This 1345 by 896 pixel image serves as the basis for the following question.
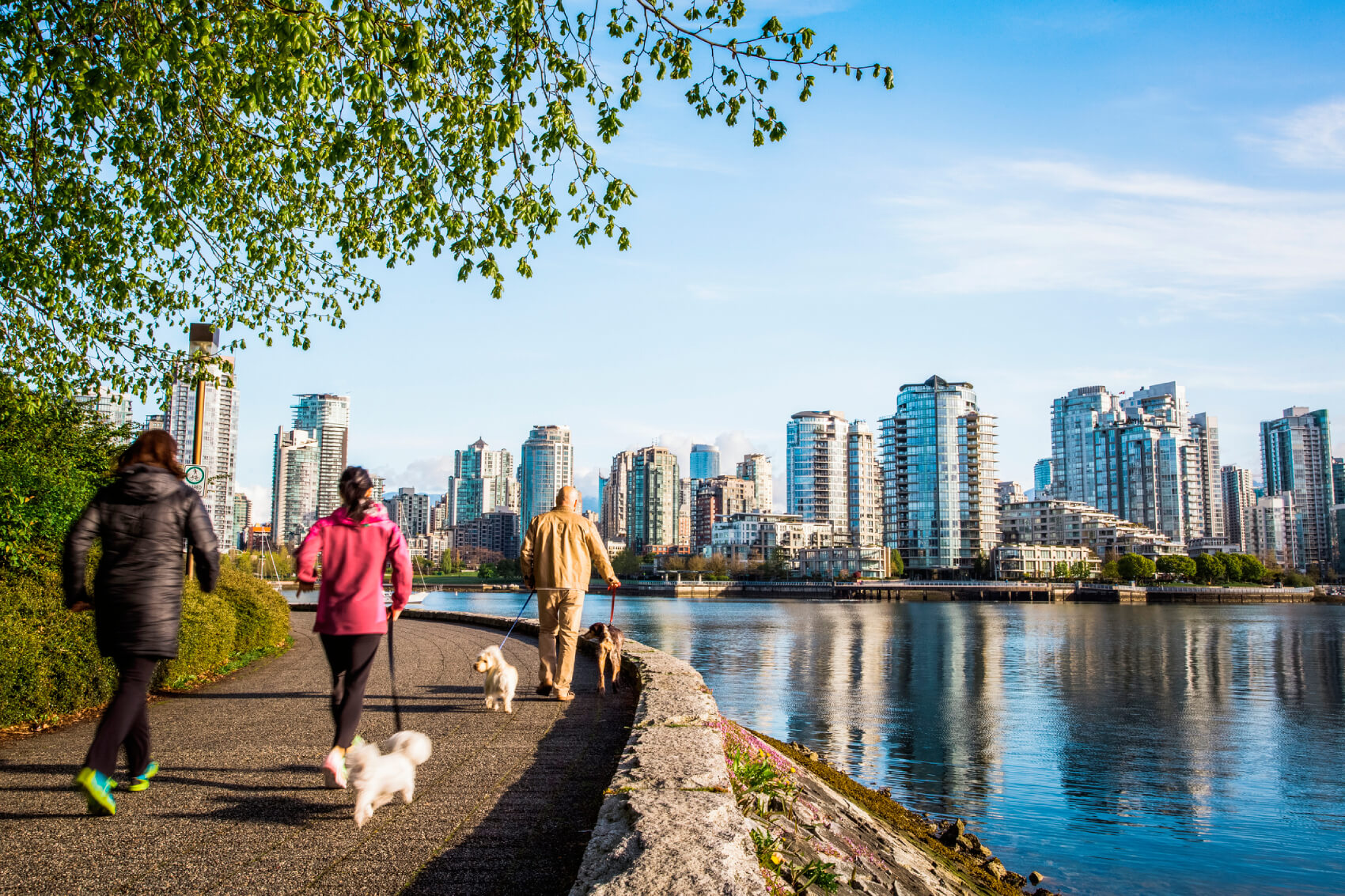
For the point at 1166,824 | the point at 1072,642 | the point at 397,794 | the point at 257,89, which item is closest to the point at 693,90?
the point at 257,89

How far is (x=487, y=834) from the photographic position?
16.4ft

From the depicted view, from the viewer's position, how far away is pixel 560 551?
9.70 meters

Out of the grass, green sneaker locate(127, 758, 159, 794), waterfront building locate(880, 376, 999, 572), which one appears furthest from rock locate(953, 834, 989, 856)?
waterfront building locate(880, 376, 999, 572)

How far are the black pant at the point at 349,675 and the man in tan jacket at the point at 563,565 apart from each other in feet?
11.9

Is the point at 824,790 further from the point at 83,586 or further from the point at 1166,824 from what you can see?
the point at 1166,824

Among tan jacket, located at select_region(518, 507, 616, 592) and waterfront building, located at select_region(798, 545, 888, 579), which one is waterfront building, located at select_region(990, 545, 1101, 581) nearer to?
waterfront building, located at select_region(798, 545, 888, 579)

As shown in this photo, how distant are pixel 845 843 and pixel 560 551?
4.03 meters

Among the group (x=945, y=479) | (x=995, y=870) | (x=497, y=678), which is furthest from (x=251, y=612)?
(x=945, y=479)

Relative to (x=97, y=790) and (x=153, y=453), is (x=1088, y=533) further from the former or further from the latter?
(x=97, y=790)

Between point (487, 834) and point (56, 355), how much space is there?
850 centimetres

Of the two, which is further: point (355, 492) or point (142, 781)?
point (355, 492)

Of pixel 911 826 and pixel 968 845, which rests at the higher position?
pixel 911 826

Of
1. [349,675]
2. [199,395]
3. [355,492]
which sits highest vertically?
[199,395]

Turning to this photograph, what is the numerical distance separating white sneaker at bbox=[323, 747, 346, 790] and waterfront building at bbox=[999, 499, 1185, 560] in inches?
7714
